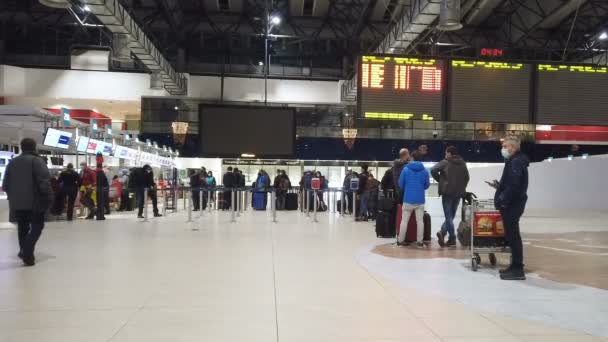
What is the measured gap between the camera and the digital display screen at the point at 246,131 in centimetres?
1369

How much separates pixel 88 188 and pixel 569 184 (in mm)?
17421

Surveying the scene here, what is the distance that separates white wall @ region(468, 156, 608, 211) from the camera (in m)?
17.0

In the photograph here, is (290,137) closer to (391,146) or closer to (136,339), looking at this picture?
(136,339)

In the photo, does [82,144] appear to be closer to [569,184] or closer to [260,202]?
[260,202]

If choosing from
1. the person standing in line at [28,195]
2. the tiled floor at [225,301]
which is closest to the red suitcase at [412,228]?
the tiled floor at [225,301]

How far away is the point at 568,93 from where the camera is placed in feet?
31.6

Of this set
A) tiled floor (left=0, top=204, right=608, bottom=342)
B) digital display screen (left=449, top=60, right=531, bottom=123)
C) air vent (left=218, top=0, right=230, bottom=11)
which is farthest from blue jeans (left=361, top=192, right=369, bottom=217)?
air vent (left=218, top=0, right=230, bottom=11)

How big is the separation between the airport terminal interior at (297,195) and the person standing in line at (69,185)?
5cm

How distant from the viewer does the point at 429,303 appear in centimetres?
401

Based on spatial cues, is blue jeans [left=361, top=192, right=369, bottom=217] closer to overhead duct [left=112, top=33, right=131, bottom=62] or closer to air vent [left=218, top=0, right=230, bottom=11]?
overhead duct [left=112, top=33, right=131, bottom=62]

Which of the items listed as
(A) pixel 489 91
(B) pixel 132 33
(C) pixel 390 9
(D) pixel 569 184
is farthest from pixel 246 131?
(D) pixel 569 184

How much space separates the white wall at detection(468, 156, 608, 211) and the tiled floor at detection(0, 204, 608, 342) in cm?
1426

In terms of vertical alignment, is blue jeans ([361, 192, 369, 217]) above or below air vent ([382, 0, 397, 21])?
below

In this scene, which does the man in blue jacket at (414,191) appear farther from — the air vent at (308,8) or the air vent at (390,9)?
the air vent at (308,8)
